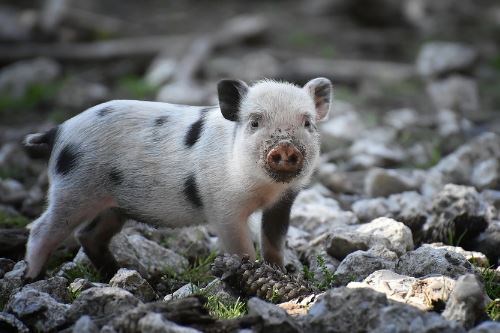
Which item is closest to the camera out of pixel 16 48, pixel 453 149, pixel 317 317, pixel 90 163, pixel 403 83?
pixel 317 317

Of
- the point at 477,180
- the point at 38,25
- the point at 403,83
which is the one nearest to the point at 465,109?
the point at 403,83

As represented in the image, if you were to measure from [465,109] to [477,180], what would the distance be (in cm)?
372

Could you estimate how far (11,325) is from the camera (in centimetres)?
416

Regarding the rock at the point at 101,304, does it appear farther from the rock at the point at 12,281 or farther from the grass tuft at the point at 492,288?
the grass tuft at the point at 492,288

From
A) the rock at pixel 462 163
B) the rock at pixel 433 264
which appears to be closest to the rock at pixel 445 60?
the rock at pixel 462 163

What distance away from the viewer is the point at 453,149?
9.05 meters

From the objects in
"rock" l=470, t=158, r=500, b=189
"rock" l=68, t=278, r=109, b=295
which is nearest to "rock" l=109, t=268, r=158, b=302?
"rock" l=68, t=278, r=109, b=295

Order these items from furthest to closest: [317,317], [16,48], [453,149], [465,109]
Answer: [16,48] → [465,109] → [453,149] → [317,317]

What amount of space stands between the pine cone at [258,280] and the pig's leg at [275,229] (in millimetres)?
681

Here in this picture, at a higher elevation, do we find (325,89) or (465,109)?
(325,89)

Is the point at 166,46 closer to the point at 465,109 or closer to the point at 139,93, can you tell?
the point at 139,93

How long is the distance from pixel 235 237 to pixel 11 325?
66.6 inches

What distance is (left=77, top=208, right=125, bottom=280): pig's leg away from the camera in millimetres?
5773

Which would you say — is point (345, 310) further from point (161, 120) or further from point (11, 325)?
point (161, 120)
